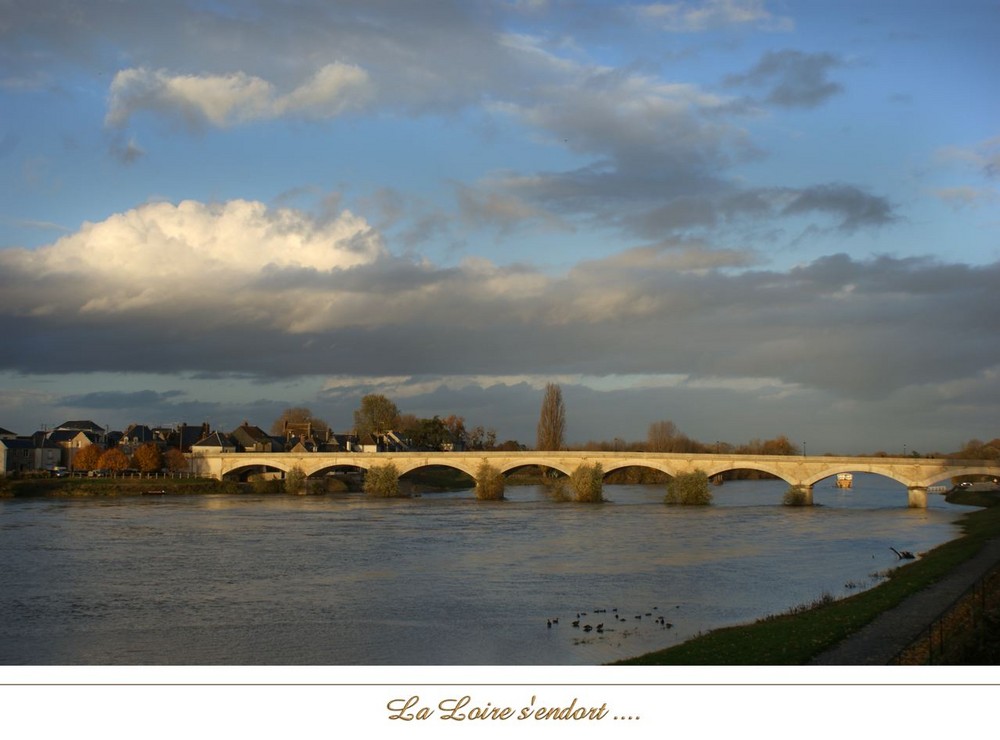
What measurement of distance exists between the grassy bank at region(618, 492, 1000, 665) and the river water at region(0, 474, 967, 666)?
3.49ft

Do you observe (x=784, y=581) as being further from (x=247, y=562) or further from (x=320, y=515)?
(x=320, y=515)

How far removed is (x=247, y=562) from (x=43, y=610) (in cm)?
915

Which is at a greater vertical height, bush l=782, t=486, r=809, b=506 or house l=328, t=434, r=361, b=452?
house l=328, t=434, r=361, b=452

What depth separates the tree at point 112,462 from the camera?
7719cm

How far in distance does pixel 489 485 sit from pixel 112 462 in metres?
33.2

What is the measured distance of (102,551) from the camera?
110 feet

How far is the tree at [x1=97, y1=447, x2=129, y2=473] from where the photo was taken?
77188 mm

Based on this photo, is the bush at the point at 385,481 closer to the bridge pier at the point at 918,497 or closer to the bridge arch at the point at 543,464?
the bridge arch at the point at 543,464

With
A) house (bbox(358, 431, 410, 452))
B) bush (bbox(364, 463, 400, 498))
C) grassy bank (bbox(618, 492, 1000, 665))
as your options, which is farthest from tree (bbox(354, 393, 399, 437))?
grassy bank (bbox(618, 492, 1000, 665))

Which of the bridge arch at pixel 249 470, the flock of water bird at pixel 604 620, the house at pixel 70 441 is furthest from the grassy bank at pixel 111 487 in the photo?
the flock of water bird at pixel 604 620

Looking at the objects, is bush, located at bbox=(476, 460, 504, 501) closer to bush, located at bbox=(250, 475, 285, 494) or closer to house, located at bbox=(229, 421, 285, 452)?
bush, located at bbox=(250, 475, 285, 494)

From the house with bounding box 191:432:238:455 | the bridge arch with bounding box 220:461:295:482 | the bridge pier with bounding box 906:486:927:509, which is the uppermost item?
the house with bounding box 191:432:238:455

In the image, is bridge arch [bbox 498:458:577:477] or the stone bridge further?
bridge arch [bbox 498:458:577:477]

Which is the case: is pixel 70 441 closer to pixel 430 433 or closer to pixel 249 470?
pixel 249 470
